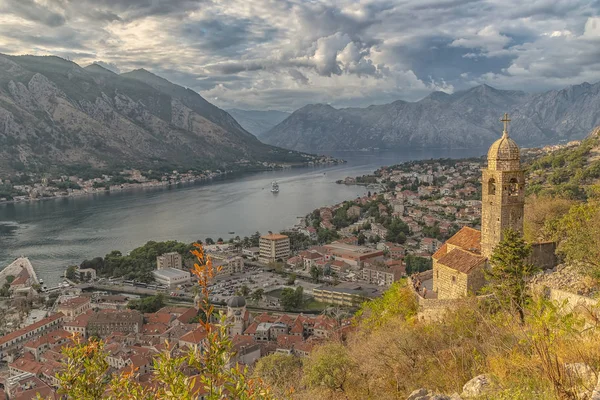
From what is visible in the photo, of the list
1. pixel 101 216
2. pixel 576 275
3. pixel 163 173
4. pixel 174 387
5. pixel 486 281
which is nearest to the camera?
pixel 174 387

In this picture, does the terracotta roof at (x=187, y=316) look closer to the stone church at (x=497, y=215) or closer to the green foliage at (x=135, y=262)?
the green foliage at (x=135, y=262)

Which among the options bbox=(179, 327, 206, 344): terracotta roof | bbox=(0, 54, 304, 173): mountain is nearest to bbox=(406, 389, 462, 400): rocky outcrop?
bbox=(179, 327, 206, 344): terracotta roof

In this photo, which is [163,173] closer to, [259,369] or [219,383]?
[259,369]

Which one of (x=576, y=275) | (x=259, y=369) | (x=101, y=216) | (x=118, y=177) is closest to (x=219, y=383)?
(x=576, y=275)

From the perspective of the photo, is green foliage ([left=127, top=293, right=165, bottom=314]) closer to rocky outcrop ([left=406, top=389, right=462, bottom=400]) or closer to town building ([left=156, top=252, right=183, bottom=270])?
town building ([left=156, top=252, right=183, bottom=270])

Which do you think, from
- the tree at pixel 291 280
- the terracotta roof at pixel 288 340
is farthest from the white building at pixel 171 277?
the terracotta roof at pixel 288 340

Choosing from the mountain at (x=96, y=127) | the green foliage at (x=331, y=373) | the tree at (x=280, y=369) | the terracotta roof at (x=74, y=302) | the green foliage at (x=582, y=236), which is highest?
the mountain at (x=96, y=127)
